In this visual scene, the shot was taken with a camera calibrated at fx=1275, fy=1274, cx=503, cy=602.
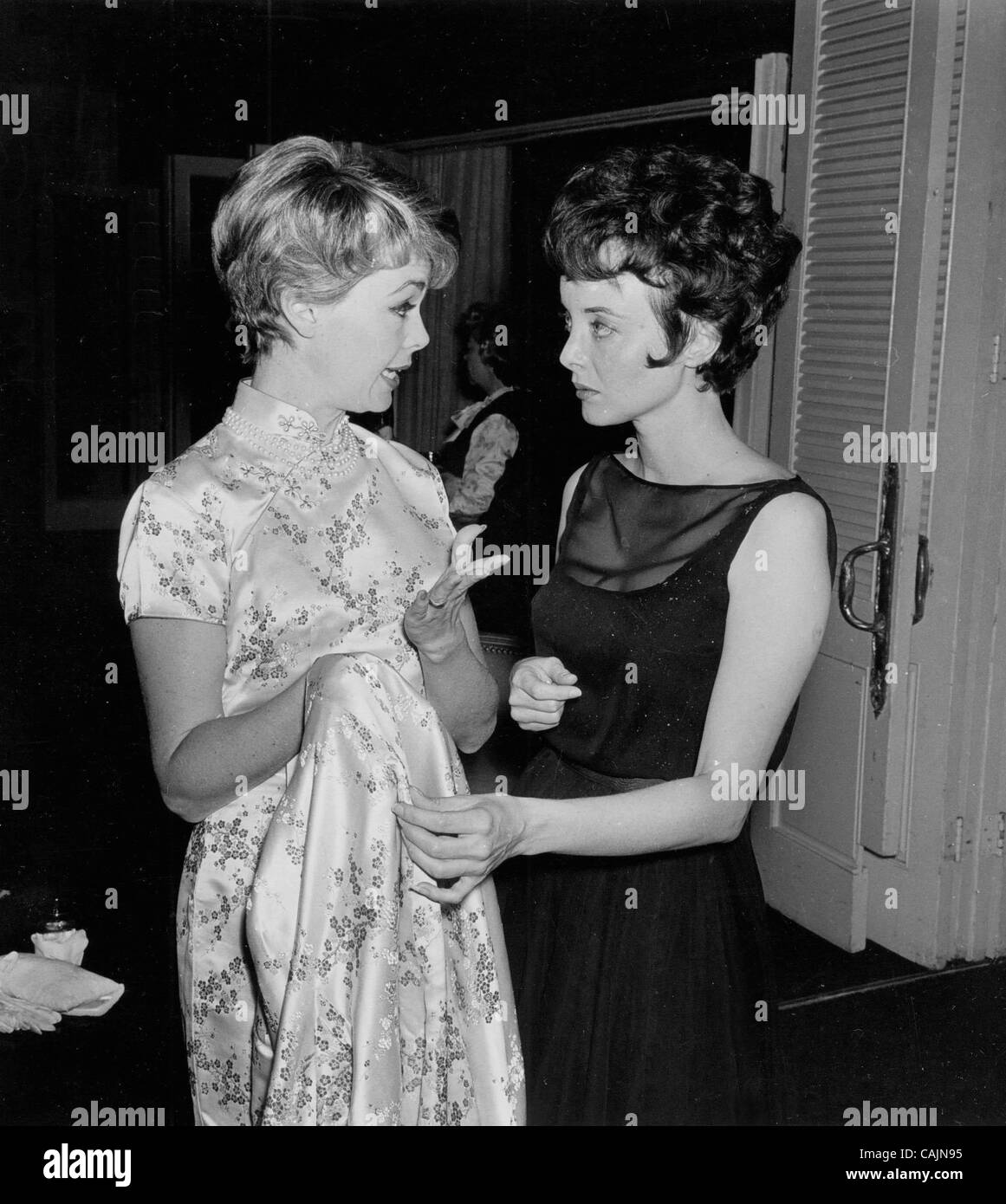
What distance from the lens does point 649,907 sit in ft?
5.04

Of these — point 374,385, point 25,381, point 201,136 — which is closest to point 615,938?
point 374,385

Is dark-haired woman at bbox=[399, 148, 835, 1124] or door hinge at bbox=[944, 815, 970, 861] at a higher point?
dark-haired woman at bbox=[399, 148, 835, 1124]

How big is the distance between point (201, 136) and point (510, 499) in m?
1.32

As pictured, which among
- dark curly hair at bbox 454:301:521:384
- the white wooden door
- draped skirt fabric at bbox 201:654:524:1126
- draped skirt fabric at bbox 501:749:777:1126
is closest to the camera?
draped skirt fabric at bbox 201:654:524:1126

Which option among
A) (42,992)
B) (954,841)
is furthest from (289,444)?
(954,841)

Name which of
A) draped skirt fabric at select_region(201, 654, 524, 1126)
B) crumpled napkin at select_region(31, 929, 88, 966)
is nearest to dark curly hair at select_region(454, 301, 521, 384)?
crumpled napkin at select_region(31, 929, 88, 966)

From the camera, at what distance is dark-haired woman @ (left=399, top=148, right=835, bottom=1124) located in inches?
57.1

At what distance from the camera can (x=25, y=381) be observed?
279cm

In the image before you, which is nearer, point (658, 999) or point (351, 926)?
point (351, 926)

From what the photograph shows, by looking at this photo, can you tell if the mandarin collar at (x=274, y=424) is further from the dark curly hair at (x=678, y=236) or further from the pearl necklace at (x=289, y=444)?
the dark curly hair at (x=678, y=236)

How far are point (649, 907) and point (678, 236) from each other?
2.59 ft

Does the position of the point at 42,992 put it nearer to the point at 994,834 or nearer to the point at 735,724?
the point at 735,724

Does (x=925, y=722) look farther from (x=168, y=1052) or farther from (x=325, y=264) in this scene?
(x=325, y=264)

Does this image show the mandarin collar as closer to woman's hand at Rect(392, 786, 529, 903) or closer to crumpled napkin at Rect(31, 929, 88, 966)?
woman's hand at Rect(392, 786, 529, 903)
